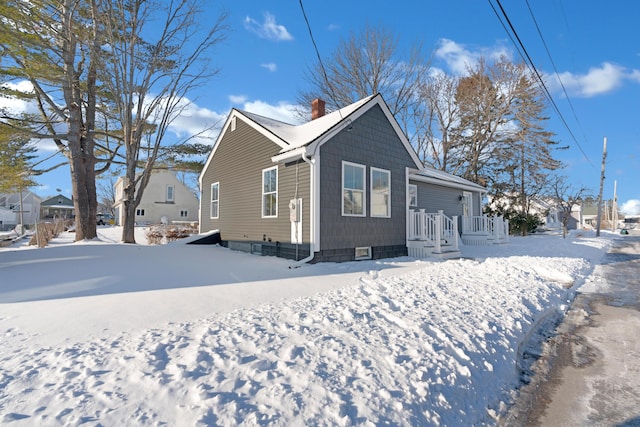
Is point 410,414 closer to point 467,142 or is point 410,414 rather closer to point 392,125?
point 392,125

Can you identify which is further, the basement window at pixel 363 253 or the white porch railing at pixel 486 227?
the white porch railing at pixel 486 227

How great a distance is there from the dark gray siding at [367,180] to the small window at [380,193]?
17 cm

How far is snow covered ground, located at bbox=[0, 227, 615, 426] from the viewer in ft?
7.18

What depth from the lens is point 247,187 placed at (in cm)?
1125

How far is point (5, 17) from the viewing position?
30.6ft

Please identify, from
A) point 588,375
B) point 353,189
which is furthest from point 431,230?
point 588,375

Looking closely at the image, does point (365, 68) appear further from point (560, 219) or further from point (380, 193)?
point (560, 219)

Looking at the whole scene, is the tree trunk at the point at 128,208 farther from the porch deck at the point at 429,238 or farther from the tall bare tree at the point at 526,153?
the tall bare tree at the point at 526,153

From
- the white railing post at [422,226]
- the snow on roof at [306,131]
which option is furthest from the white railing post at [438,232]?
the snow on roof at [306,131]

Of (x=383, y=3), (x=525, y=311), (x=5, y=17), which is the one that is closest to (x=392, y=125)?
(x=383, y=3)

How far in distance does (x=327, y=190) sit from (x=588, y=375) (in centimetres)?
637

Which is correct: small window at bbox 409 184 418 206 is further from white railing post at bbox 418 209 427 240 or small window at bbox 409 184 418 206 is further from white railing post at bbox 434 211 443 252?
white railing post at bbox 434 211 443 252

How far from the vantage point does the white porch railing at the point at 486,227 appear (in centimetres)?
1535

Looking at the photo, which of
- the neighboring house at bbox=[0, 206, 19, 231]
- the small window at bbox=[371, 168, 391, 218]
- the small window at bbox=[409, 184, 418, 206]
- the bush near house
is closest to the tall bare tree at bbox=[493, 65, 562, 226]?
the small window at bbox=[409, 184, 418, 206]
